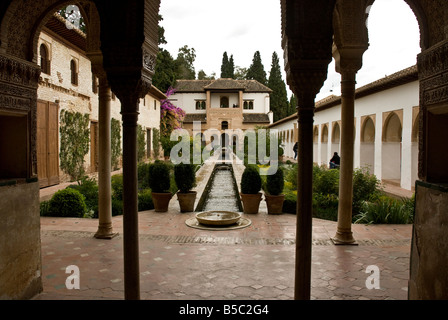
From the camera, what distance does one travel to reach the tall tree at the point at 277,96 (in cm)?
4441

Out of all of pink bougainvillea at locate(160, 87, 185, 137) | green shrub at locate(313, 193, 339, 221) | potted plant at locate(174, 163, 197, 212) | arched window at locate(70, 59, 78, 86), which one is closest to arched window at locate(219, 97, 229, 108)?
pink bougainvillea at locate(160, 87, 185, 137)

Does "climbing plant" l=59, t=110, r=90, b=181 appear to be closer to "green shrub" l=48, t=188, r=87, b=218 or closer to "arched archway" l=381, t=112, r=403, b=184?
"green shrub" l=48, t=188, r=87, b=218

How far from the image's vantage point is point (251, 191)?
343 inches

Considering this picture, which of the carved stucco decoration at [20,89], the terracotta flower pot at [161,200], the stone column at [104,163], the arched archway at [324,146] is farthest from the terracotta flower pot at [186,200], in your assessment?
the arched archway at [324,146]

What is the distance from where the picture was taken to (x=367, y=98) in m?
14.2

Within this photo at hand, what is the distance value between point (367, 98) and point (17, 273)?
1387 centimetres

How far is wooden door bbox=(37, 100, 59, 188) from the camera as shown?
11305 millimetres

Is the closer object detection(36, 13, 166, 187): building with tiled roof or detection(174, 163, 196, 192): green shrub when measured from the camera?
detection(174, 163, 196, 192): green shrub

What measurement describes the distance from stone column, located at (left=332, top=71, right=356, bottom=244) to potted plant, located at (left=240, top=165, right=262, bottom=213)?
278 cm

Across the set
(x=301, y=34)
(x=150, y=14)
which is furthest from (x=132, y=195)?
(x=301, y=34)

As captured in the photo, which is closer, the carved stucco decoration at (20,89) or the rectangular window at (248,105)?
the carved stucco decoration at (20,89)

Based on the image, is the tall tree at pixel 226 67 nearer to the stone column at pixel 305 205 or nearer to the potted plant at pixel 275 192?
the potted plant at pixel 275 192

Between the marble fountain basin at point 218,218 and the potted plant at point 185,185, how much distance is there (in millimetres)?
974
